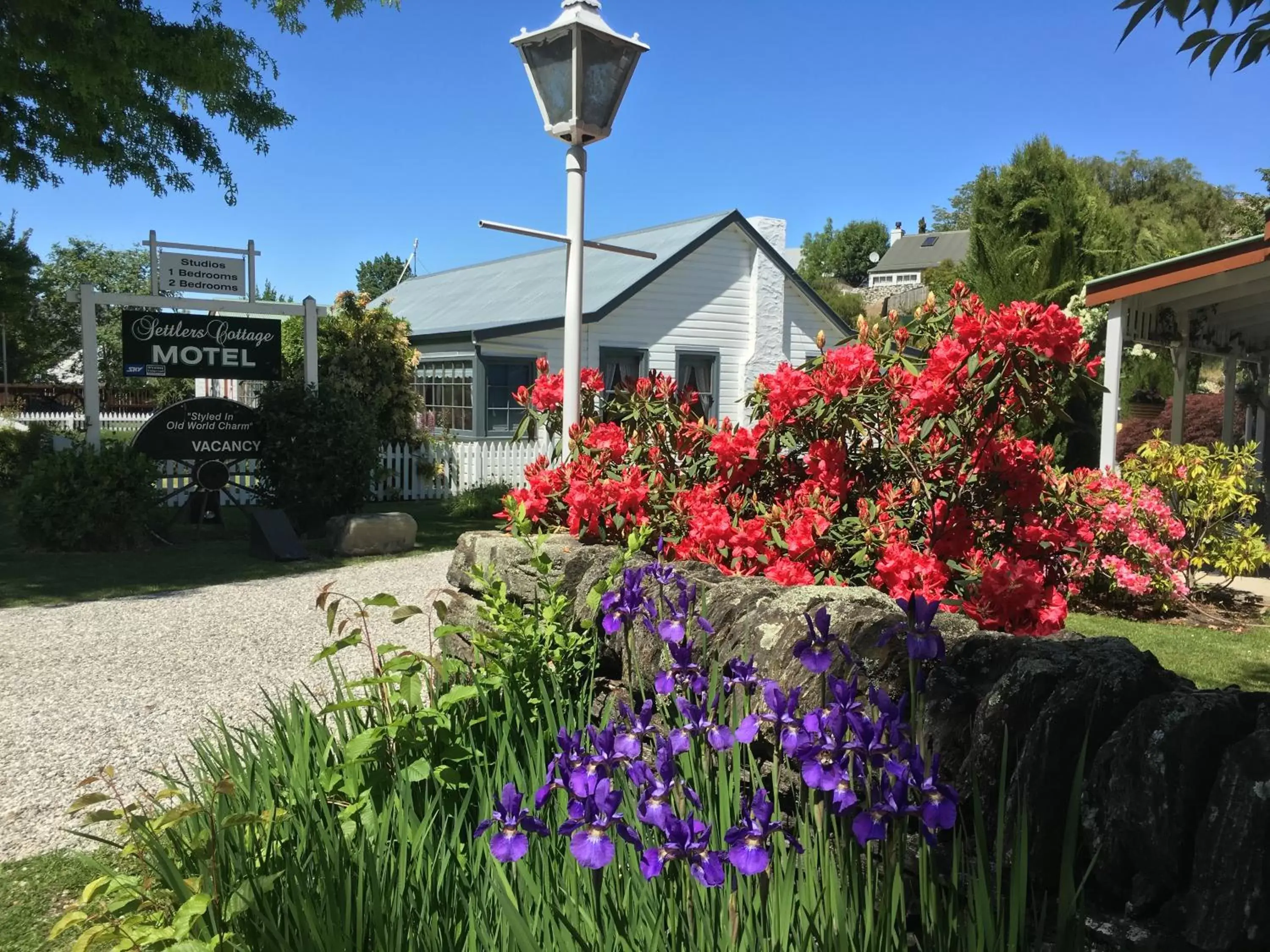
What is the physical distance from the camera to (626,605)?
2207mm

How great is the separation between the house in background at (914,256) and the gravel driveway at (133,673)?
6781 cm

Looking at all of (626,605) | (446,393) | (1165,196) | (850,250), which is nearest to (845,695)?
(626,605)

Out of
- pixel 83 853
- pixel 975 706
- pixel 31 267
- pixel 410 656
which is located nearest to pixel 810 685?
pixel 975 706

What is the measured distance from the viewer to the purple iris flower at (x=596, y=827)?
1.33m

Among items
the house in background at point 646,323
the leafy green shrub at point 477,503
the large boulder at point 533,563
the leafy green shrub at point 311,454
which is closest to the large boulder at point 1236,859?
the large boulder at point 533,563

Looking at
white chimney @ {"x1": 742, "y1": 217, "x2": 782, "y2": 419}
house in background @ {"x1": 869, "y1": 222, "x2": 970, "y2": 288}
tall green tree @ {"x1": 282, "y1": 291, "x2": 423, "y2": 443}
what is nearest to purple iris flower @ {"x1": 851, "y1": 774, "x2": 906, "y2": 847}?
tall green tree @ {"x1": 282, "y1": 291, "x2": 423, "y2": 443}

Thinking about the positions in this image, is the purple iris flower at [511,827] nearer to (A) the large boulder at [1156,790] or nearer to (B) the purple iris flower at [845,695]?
(B) the purple iris flower at [845,695]

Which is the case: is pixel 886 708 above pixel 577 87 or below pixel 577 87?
below

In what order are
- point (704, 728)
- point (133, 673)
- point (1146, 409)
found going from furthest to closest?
point (1146, 409)
point (133, 673)
point (704, 728)

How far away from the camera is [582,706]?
104 inches

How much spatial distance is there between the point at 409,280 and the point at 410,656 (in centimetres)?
2481

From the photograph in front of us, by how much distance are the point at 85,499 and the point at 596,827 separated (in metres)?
9.80

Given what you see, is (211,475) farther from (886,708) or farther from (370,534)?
(886,708)

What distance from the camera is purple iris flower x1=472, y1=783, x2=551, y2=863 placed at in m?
1.44
